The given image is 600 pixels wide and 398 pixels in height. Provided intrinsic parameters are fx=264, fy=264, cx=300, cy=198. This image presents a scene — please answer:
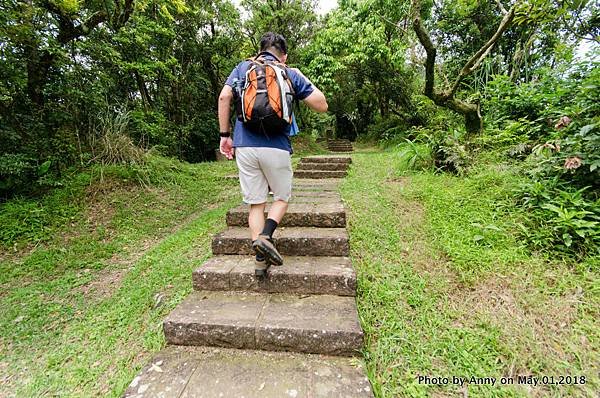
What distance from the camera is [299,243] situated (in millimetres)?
2227

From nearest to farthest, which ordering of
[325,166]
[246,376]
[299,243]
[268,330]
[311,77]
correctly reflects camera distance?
[246,376] < [268,330] < [299,243] < [325,166] < [311,77]

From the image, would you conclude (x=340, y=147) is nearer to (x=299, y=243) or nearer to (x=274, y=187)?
(x=299, y=243)

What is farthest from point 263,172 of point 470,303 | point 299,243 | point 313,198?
point 470,303

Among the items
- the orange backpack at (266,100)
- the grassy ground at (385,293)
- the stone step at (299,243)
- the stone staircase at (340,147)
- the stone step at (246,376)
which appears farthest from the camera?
the stone staircase at (340,147)

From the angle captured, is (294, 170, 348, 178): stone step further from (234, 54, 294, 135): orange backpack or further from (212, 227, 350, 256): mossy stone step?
(234, 54, 294, 135): orange backpack

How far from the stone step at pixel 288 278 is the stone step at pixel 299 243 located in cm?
12

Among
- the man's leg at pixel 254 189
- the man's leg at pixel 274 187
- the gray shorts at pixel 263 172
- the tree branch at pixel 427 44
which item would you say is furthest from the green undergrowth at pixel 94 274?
the tree branch at pixel 427 44

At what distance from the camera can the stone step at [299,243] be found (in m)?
2.21

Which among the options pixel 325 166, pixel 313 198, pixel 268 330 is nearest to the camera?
pixel 268 330

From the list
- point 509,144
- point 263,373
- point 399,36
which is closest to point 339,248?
point 263,373

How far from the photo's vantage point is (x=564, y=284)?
1.82 metres

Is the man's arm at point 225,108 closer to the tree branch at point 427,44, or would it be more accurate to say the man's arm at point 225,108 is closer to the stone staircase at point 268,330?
the stone staircase at point 268,330

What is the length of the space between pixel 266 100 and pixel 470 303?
76.4 inches

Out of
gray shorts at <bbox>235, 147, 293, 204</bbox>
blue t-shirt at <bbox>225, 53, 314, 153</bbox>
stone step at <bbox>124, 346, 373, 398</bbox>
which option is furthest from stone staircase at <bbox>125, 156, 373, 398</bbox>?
blue t-shirt at <bbox>225, 53, 314, 153</bbox>
